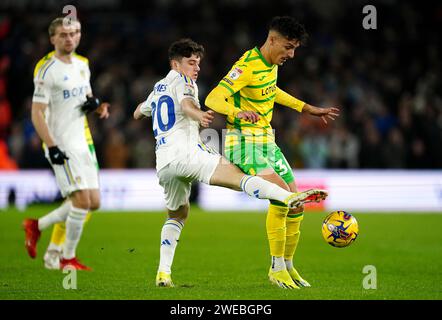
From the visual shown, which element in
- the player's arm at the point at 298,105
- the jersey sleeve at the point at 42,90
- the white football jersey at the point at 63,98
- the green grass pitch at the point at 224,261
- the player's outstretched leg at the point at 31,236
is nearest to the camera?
the green grass pitch at the point at 224,261

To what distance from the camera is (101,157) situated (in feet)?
61.5

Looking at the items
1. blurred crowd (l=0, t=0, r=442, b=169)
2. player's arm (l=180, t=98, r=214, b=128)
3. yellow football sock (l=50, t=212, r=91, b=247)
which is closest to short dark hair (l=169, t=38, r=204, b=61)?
player's arm (l=180, t=98, r=214, b=128)

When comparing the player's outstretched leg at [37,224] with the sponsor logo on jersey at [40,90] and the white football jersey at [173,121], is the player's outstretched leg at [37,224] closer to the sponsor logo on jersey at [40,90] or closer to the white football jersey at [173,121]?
the sponsor logo on jersey at [40,90]

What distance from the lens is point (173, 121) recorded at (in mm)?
7344

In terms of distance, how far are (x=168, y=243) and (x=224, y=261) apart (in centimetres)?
227

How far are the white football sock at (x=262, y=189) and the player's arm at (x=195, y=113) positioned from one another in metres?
0.63

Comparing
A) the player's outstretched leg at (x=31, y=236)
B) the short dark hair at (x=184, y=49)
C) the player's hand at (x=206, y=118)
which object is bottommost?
the player's outstretched leg at (x=31, y=236)

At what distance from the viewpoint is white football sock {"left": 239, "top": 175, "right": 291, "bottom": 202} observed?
22.6 feet

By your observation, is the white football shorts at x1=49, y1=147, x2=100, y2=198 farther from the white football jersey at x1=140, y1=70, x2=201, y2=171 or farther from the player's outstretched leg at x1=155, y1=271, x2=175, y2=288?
the player's outstretched leg at x1=155, y1=271, x2=175, y2=288

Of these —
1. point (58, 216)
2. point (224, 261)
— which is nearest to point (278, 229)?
point (224, 261)

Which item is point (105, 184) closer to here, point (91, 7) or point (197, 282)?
point (91, 7)

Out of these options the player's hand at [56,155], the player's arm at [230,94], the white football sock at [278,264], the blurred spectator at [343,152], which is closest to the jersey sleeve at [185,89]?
the player's arm at [230,94]

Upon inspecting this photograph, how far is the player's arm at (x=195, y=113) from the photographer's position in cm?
678

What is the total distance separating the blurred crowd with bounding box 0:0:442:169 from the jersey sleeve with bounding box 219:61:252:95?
1106 cm
